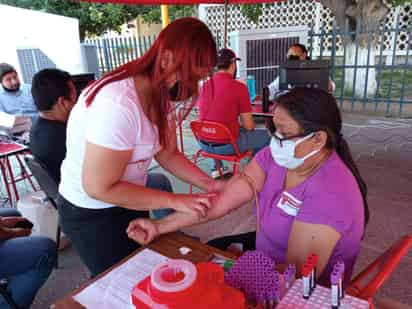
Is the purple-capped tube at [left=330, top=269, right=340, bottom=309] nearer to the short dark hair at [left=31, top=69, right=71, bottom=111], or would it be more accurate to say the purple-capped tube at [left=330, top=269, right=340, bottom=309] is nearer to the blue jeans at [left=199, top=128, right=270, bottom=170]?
the short dark hair at [left=31, top=69, right=71, bottom=111]

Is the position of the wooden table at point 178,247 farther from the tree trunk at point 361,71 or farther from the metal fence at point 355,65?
the tree trunk at point 361,71

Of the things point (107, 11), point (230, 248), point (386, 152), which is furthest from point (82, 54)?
point (230, 248)

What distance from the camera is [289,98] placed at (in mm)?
1378

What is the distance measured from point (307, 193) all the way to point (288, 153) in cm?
18

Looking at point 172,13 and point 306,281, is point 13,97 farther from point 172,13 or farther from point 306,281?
point 172,13

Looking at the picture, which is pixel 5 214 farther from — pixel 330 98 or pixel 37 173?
pixel 330 98

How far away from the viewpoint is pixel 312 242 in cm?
118

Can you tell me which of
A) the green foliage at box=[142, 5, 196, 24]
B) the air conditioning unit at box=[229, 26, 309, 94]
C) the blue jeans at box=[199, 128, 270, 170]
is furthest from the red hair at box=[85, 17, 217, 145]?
the green foliage at box=[142, 5, 196, 24]

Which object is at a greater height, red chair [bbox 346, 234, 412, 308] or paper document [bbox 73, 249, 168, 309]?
red chair [bbox 346, 234, 412, 308]

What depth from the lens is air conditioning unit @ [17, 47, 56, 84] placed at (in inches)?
287

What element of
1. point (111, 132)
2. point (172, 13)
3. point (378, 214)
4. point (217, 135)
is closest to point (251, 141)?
point (217, 135)

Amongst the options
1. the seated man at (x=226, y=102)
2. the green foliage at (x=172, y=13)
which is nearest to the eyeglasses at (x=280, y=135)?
the seated man at (x=226, y=102)

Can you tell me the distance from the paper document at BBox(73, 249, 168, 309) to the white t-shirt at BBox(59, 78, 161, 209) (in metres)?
0.37

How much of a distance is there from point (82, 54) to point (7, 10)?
174 centimetres
